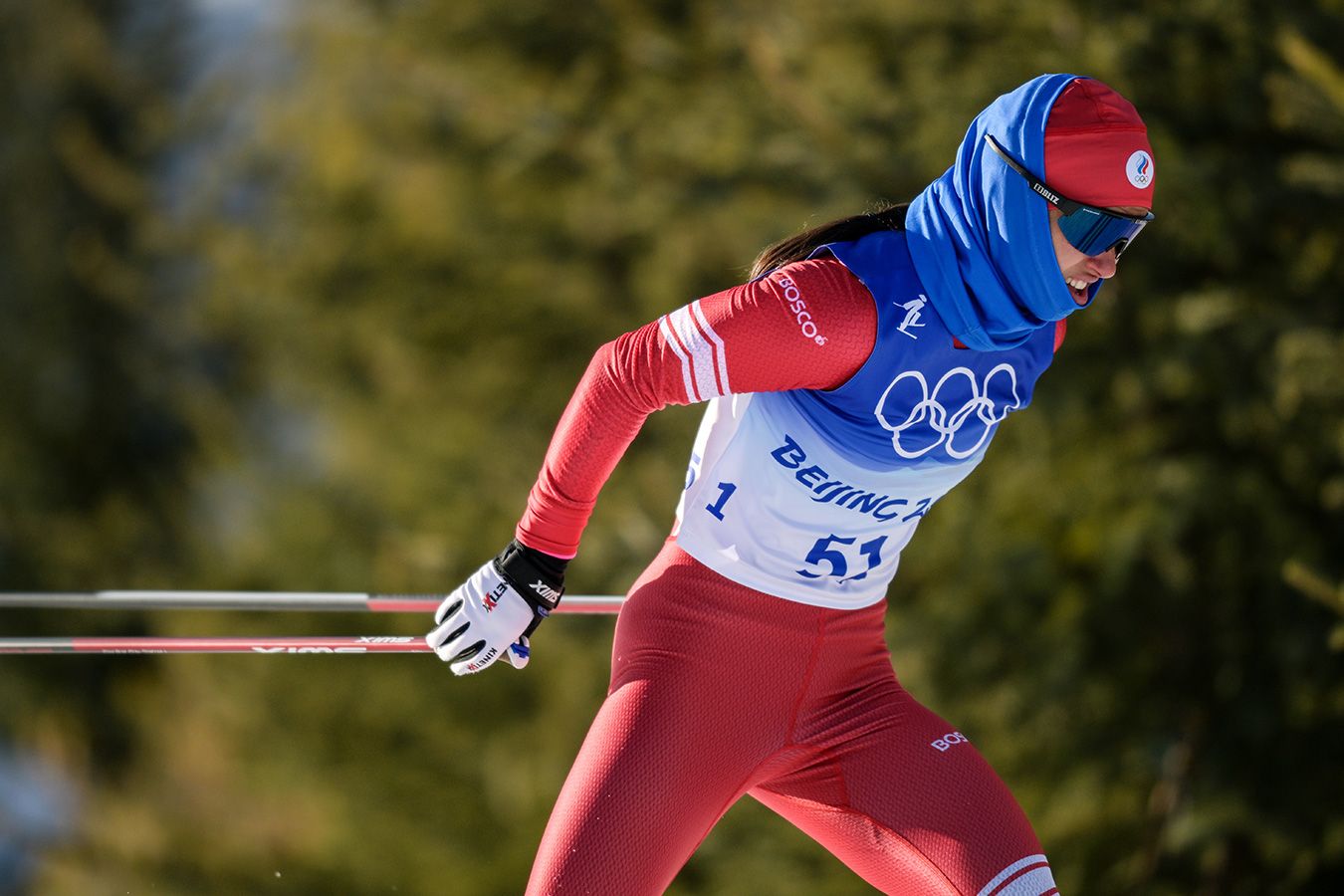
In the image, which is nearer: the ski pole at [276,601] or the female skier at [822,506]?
the female skier at [822,506]

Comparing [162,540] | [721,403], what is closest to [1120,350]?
[721,403]

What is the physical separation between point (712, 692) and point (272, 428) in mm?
11472

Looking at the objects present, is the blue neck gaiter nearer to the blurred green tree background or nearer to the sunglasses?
the sunglasses

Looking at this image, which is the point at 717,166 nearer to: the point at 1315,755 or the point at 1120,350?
the point at 1120,350

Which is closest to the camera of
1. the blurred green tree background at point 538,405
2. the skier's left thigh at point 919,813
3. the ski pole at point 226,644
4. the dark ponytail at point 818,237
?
the skier's left thigh at point 919,813

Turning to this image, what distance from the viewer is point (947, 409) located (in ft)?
8.39

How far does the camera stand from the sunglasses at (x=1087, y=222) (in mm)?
2432

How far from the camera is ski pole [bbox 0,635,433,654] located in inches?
117

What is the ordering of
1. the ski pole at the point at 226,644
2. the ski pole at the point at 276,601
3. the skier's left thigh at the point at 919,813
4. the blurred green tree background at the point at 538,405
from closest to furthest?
the skier's left thigh at the point at 919,813, the ski pole at the point at 226,644, the ski pole at the point at 276,601, the blurred green tree background at the point at 538,405

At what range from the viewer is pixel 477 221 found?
8938 millimetres

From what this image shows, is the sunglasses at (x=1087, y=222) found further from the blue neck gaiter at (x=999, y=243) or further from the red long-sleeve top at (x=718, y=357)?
the red long-sleeve top at (x=718, y=357)

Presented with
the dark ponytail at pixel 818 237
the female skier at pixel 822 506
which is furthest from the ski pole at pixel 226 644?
the dark ponytail at pixel 818 237

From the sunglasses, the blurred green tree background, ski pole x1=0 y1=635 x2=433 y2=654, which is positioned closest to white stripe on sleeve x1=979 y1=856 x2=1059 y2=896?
the sunglasses

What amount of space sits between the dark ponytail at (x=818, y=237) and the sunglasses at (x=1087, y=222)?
0.27m
